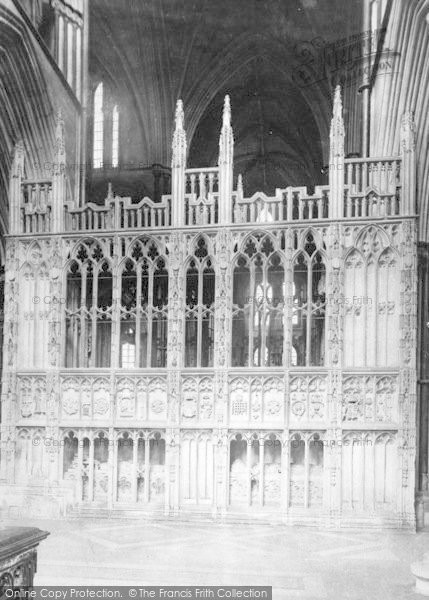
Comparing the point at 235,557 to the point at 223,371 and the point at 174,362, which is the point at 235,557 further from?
the point at 174,362

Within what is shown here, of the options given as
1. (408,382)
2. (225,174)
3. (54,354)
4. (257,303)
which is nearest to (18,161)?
(54,354)

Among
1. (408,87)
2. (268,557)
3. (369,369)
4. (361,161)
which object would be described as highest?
(408,87)

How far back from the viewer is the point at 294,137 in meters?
23.0

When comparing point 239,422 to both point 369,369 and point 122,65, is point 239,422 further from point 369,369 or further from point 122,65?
point 122,65

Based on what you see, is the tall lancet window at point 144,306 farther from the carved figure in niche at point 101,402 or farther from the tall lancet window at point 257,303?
the tall lancet window at point 257,303

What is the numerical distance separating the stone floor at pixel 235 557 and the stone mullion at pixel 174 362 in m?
0.74

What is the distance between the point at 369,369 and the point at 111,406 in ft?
15.5

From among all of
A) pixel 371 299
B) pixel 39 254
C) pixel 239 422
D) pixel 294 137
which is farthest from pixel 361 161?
pixel 294 137

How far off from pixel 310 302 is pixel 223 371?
6.55ft

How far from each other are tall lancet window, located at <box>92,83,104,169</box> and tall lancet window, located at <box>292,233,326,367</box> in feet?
16.3

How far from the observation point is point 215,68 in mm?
18594

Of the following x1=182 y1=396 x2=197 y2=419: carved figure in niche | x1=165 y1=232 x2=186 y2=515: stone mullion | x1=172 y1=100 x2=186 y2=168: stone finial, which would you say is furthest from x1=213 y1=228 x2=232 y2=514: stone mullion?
x1=172 y1=100 x2=186 y2=168: stone finial

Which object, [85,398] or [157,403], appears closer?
[157,403]

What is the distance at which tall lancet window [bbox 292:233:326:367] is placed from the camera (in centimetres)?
1298
